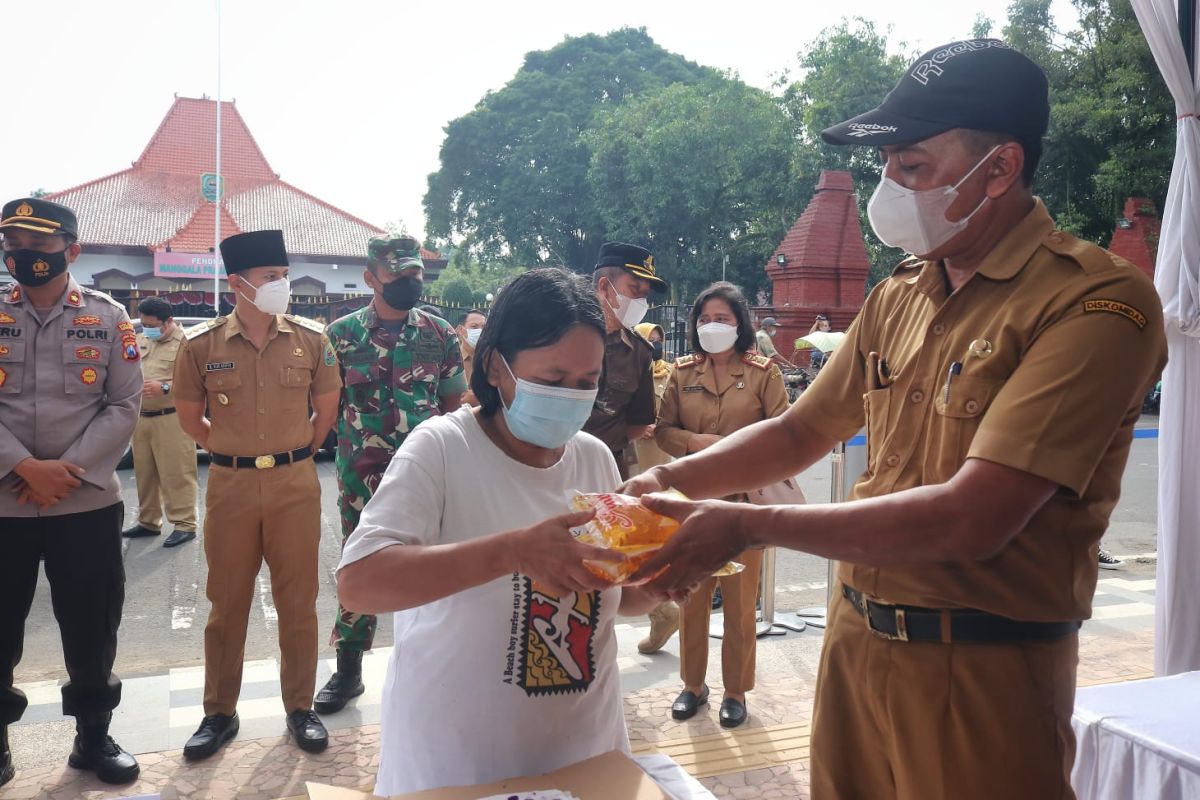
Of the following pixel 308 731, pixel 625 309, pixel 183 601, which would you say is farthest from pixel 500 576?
pixel 183 601

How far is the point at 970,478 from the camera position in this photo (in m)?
1.49

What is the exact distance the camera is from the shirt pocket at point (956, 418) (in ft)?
5.24

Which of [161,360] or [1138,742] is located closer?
[1138,742]

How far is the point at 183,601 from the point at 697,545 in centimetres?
495

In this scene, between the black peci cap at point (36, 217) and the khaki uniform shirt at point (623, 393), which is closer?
the black peci cap at point (36, 217)

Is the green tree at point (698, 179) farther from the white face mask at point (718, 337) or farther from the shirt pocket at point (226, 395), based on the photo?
the shirt pocket at point (226, 395)

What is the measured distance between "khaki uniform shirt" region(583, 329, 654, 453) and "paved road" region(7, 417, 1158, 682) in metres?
1.85

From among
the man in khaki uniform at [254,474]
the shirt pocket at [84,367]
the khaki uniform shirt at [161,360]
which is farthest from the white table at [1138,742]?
the khaki uniform shirt at [161,360]

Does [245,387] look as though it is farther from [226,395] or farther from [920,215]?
[920,215]

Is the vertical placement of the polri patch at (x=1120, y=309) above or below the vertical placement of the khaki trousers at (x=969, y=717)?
above

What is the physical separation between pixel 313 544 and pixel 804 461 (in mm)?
2350

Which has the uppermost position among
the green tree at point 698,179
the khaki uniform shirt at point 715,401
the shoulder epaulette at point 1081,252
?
the green tree at point 698,179

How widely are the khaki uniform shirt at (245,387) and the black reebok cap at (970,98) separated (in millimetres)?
2747

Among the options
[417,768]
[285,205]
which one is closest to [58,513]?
[417,768]
